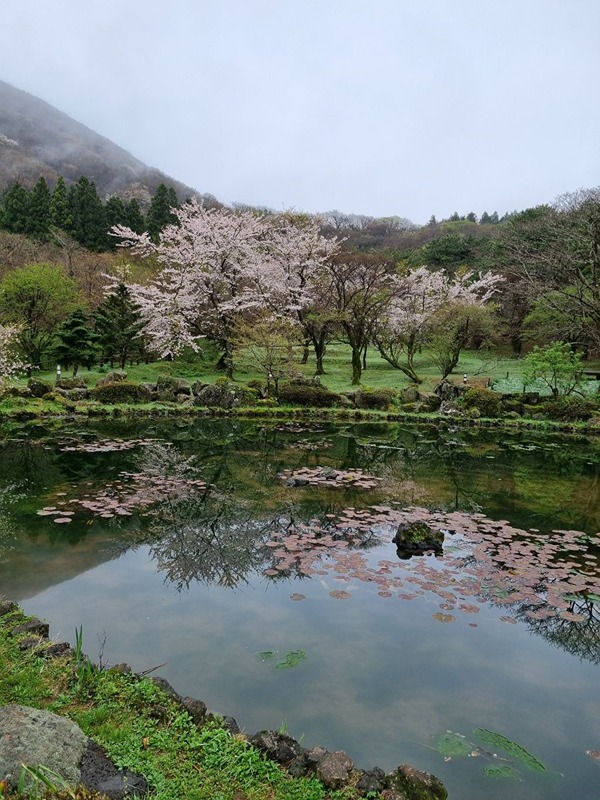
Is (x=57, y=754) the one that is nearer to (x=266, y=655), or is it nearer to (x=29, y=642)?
(x=29, y=642)

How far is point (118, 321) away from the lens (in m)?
26.1

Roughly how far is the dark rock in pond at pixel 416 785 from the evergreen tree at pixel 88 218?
50.4 metres

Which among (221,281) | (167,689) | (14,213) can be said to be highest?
(14,213)

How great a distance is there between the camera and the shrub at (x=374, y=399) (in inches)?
816

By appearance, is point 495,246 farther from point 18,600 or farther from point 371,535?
point 18,600

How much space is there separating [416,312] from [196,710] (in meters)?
27.7

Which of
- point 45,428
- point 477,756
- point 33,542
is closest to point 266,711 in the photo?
point 477,756

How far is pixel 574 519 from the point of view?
923cm

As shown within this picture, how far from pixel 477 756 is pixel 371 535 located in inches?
169

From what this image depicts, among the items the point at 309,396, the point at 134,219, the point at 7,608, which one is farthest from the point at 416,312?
the point at 134,219

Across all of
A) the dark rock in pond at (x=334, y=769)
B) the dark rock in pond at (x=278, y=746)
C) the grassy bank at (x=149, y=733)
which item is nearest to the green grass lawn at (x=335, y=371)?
the grassy bank at (x=149, y=733)

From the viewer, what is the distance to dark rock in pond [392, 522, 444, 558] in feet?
24.6

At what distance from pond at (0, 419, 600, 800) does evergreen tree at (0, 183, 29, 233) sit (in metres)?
42.1

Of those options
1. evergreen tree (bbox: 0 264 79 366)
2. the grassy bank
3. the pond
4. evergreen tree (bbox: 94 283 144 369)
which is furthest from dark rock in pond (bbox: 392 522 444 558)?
evergreen tree (bbox: 0 264 79 366)
